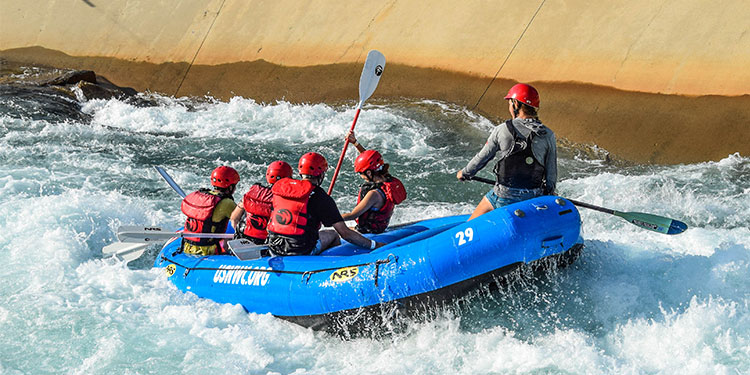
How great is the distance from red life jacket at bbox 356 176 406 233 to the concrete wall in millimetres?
4761

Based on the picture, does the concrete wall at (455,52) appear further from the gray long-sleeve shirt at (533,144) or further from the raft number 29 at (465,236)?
the raft number 29 at (465,236)

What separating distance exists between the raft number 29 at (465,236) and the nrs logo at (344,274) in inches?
28.6

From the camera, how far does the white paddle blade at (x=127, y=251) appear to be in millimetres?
6328

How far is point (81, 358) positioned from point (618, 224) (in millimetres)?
4809

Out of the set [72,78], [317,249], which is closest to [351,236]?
[317,249]

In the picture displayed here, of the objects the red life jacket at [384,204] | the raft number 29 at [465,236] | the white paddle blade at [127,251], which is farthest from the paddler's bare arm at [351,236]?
the white paddle blade at [127,251]

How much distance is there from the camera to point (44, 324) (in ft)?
17.3

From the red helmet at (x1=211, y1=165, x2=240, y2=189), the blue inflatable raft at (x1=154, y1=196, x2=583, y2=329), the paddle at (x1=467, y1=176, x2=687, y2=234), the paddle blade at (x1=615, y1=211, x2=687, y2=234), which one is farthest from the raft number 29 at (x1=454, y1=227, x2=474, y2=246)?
the red helmet at (x1=211, y1=165, x2=240, y2=189)

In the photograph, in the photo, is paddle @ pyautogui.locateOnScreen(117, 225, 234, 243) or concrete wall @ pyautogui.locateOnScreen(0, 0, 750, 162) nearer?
paddle @ pyautogui.locateOnScreen(117, 225, 234, 243)

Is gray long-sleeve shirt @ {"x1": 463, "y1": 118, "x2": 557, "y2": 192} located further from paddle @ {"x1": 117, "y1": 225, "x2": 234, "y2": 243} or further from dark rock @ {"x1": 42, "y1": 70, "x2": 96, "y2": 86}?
dark rock @ {"x1": 42, "y1": 70, "x2": 96, "y2": 86}

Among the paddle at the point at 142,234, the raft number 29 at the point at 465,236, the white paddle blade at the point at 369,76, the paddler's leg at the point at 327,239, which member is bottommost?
the paddle at the point at 142,234

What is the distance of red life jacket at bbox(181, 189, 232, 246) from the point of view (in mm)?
5801

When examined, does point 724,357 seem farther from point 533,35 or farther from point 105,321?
point 533,35

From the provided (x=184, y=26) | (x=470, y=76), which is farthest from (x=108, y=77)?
(x=470, y=76)
